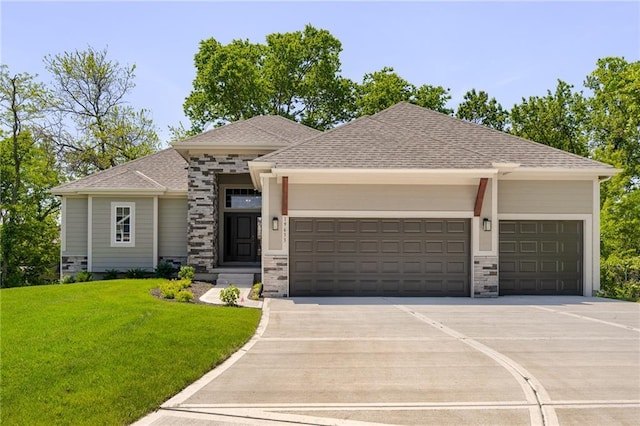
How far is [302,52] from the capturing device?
33.2 meters

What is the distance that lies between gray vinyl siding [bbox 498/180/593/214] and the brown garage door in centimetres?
156

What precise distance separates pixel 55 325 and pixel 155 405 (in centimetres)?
433

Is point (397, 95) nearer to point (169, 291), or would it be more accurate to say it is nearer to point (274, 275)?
point (274, 275)

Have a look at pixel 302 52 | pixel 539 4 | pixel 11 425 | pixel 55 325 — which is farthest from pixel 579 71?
pixel 11 425

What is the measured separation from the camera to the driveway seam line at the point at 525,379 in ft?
15.1

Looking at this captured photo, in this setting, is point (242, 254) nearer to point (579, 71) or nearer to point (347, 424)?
point (347, 424)

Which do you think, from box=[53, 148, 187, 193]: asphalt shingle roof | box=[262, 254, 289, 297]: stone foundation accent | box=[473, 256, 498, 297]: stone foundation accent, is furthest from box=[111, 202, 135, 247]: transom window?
box=[473, 256, 498, 297]: stone foundation accent

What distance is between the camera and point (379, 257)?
1333cm

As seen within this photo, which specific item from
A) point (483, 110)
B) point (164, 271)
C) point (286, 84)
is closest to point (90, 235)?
point (164, 271)

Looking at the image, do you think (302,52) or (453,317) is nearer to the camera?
(453,317)

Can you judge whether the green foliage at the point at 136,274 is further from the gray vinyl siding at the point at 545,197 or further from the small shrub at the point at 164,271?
the gray vinyl siding at the point at 545,197

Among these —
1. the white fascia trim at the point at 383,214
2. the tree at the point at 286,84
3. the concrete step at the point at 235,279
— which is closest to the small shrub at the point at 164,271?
the concrete step at the point at 235,279

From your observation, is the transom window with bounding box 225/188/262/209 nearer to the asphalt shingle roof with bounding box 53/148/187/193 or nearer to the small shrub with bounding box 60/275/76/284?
the asphalt shingle roof with bounding box 53/148/187/193

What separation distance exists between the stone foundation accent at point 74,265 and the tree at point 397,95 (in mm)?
19687
